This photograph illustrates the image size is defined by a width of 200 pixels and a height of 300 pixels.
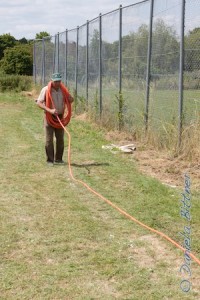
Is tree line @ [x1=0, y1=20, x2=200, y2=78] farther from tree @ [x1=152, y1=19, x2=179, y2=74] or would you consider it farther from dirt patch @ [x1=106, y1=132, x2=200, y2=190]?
dirt patch @ [x1=106, y1=132, x2=200, y2=190]

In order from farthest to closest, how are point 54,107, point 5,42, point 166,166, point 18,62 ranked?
point 5,42 → point 18,62 → point 54,107 → point 166,166

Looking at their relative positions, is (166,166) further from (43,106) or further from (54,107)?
(43,106)

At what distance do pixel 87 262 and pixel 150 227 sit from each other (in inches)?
47.1

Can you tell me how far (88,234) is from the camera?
5.65m

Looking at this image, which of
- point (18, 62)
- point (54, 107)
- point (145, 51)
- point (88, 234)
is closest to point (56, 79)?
point (54, 107)

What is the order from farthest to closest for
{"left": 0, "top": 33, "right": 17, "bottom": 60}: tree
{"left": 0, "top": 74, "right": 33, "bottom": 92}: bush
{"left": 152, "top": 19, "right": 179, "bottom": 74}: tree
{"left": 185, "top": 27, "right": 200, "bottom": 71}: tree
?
{"left": 0, "top": 33, "right": 17, "bottom": 60}: tree → {"left": 0, "top": 74, "right": 33, "bottom": 92}: bush → {"left": 152, "top": 19, "right": 179, "bottom": 74}: tree → {"left": 185, "top": 27, "right": 200, "bottom": 71}: tree

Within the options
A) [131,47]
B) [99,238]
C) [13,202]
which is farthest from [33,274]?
[131,47]

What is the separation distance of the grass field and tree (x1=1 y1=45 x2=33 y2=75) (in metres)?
33.4

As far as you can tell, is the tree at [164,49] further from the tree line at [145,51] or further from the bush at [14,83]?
the bush at [14,83]

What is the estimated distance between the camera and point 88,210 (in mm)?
6605

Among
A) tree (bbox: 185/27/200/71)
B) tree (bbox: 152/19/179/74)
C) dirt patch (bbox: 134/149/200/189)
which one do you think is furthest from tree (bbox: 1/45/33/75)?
tree (bbox: 185/27/200/71)

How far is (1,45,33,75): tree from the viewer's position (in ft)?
139

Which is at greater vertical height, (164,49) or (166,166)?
(164,49)

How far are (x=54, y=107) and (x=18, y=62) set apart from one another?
34282mm
